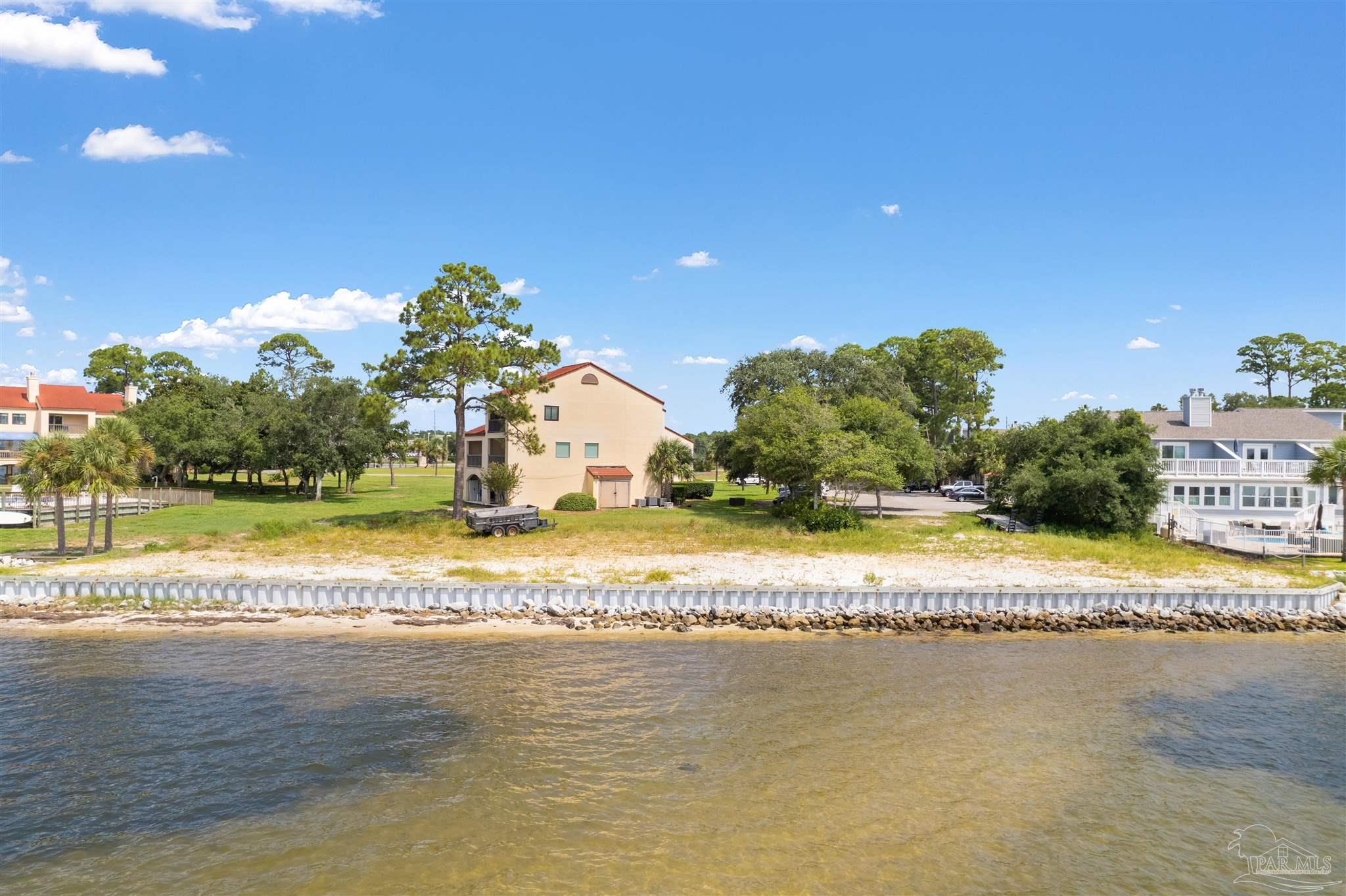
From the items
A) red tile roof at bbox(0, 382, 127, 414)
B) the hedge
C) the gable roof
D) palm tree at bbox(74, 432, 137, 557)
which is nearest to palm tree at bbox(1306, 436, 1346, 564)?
the gable roof

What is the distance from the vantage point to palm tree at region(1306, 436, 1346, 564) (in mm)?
33125

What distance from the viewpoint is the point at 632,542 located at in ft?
116

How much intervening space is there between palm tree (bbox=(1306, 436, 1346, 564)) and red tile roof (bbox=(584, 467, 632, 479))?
37.5 m

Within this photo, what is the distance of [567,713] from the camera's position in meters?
16.4

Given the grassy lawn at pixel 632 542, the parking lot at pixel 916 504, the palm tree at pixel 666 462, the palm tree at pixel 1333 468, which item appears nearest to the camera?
the grassy lawn at pixel 632 542

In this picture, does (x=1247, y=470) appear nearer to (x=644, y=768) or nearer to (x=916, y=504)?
(x=916, y=504)

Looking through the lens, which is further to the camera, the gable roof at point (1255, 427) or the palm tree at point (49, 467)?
the gable roof at point (1255, 427)

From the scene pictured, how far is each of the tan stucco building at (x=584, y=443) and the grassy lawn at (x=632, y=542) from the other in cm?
589

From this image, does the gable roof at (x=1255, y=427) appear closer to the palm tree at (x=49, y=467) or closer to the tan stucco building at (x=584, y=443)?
the tan stucco building at (x=584, y=443)

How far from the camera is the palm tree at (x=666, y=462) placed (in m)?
55.4

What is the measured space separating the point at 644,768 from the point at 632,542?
2170cm

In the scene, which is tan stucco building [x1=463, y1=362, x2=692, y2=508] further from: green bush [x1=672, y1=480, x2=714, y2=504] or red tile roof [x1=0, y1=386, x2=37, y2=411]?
red tile roof [x1=0, y1=386, x2=37, y2=411]

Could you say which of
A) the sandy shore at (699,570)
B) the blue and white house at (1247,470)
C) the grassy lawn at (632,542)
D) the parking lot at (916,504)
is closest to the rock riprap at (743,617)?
the sandy shore at (699,570)

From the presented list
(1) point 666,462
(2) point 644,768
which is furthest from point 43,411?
(2) point 644,768
